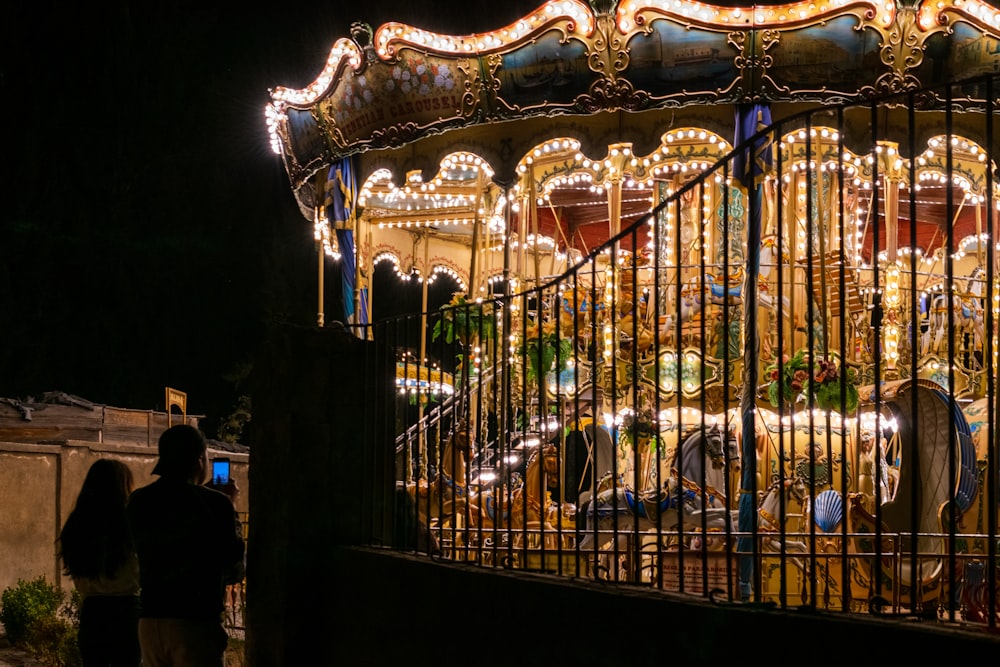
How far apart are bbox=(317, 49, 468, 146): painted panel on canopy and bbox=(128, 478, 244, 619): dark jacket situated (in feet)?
29.7

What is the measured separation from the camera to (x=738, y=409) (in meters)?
14.1

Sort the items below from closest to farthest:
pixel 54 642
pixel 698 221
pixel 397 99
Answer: pixel 698 221 < pixel 54 642 < pixel 397 99

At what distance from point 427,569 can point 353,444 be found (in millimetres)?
1530

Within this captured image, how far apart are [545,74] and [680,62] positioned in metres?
1.49

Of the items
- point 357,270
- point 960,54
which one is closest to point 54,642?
point 357,270

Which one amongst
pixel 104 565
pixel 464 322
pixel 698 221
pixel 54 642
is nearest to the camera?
pixel 104 565

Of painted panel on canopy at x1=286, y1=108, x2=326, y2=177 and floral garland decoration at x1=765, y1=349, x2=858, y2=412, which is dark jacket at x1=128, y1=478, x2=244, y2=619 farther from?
painted panel on canopy at x1=286, y1=108, x2=326, y2=177

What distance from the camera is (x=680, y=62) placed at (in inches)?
509

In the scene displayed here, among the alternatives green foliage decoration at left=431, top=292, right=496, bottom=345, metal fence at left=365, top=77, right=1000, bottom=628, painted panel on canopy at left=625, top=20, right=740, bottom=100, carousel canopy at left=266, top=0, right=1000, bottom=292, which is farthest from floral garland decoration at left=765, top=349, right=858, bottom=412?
green foliage decoration at left=431, top=292, right=496, bottom=345

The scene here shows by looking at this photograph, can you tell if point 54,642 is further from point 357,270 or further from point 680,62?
point 680,62

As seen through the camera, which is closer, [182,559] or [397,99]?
[182,559]

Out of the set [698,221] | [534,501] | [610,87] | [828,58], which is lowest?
[534,501]

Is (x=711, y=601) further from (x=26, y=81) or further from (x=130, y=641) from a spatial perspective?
(x=26, y=81)

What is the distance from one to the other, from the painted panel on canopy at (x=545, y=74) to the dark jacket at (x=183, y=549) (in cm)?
871
